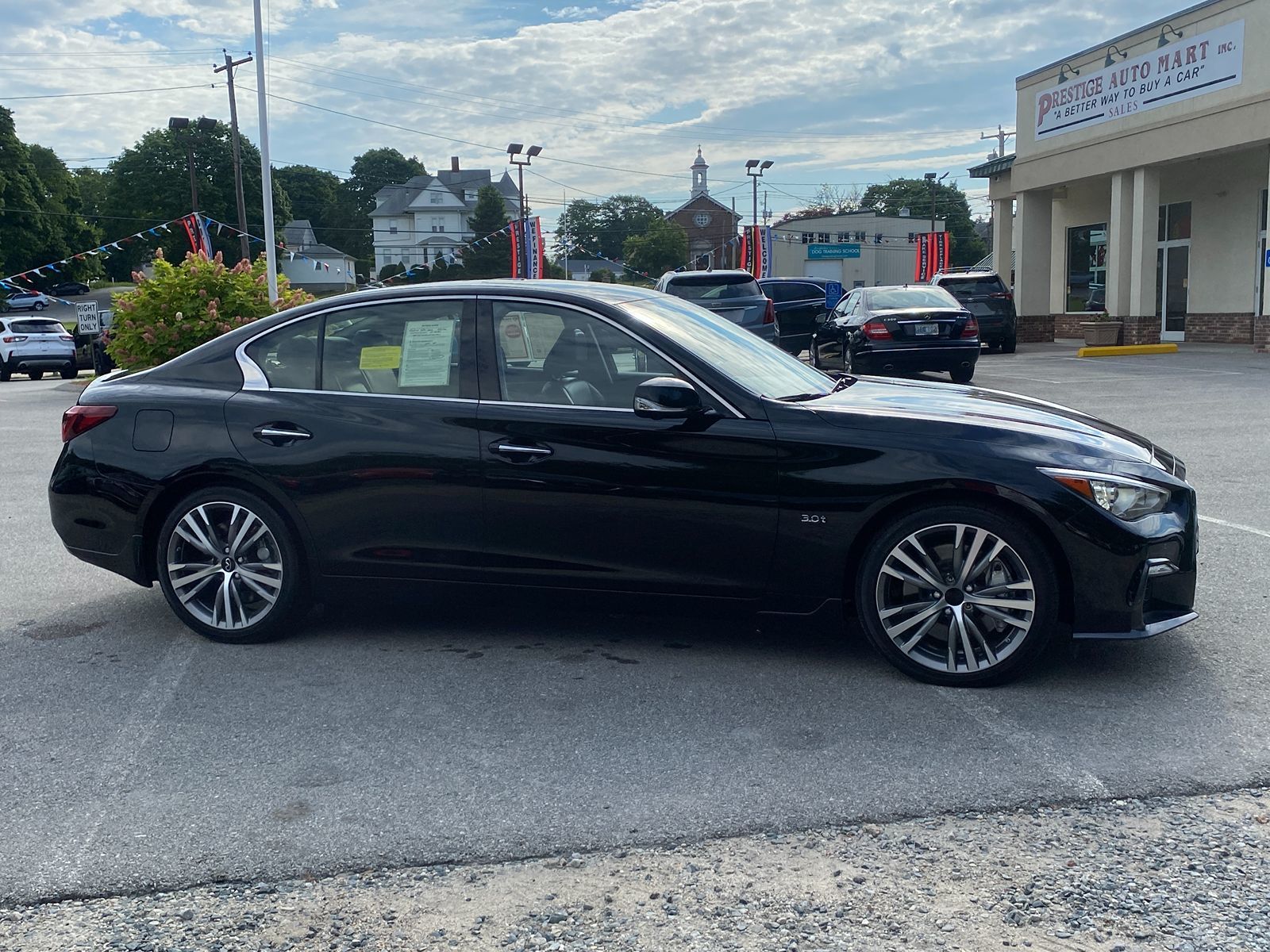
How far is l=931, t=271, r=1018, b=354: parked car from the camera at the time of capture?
24.8 meters

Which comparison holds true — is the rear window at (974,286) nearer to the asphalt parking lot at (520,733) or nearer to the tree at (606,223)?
the asphalt parking lot at (520,733)

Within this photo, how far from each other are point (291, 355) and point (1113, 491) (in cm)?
347

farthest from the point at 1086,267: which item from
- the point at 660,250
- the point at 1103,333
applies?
the point at 660,250

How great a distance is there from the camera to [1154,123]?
82.1 ft

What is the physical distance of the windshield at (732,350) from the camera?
5023 millimetres

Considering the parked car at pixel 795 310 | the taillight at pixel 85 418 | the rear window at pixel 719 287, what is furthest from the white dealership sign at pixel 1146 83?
the taillight at pixel 85 418

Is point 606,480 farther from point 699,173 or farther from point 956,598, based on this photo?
point 699,173

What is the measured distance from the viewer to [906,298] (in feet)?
58.4

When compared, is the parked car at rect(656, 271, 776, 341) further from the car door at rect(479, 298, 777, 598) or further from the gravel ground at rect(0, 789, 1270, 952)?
the gravel ground at rect(0, 789, 1270, 952)

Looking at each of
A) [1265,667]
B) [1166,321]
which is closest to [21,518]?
[1265,667]

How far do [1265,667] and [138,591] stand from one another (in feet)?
17.5

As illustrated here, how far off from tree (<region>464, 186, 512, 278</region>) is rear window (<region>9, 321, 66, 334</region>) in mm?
43993

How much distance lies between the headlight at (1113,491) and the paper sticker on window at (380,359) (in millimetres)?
2705

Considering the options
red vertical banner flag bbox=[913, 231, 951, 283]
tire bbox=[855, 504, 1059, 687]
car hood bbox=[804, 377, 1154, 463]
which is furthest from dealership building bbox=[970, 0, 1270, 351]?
tire bbox=[855, 504, 1059, 687]
